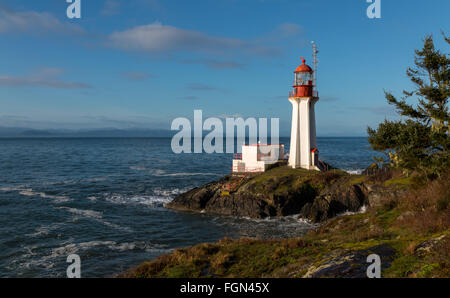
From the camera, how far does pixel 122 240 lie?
22219 millimetres

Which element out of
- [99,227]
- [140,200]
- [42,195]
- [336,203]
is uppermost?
[336,203]

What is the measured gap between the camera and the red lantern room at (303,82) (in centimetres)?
3597

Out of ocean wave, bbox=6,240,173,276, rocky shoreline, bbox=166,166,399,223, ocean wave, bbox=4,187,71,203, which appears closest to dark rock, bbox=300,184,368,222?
rocky shoreline, bbox=166,166,399,223

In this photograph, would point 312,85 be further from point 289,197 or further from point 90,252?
point 90,252

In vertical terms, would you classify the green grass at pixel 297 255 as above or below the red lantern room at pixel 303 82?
below

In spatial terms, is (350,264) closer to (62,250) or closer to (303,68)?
(62,250)

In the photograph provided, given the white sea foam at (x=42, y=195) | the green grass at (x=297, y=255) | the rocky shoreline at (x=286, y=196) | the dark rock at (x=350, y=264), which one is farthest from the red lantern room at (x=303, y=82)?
the white sea foam at (x=42, y=195)

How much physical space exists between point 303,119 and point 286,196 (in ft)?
36.3

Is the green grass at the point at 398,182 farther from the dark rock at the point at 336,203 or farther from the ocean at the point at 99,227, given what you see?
the dark rock at the point at 336,203

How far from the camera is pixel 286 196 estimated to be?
29.7 meters

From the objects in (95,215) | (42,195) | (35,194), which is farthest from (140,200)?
(35,194)
